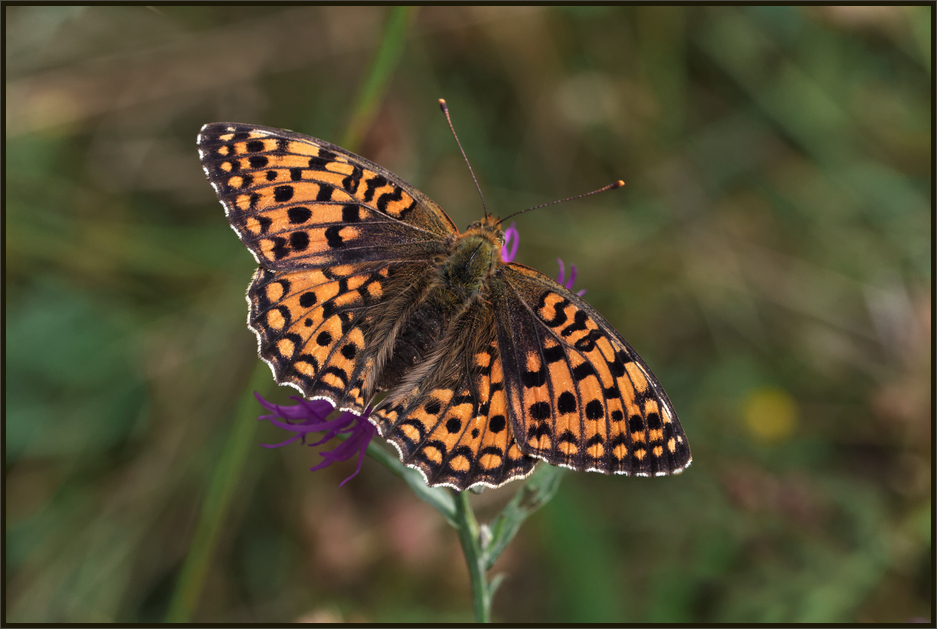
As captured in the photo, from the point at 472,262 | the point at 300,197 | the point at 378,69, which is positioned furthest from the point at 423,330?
the point at 378,69

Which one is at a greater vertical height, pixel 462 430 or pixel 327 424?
pixel 327 424

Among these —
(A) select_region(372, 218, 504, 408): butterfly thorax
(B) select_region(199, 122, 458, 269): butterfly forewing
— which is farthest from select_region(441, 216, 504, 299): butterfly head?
(B) select_region(199, 122, 458, 269): butterfly forewing

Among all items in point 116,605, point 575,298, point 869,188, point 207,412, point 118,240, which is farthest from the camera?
point 869,188

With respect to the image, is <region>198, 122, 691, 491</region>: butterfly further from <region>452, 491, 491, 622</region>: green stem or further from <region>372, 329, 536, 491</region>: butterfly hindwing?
<region>452, 491, 491, 622</region>: green stem

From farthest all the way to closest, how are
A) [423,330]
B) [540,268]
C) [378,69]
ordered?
[540,268]
[378,69]
[423,330]

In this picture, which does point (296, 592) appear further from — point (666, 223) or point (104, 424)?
point (666, 223)

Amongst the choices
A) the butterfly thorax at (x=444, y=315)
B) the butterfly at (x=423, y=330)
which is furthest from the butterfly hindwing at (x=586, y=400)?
the butterfly thorax at (x=444, y=315)

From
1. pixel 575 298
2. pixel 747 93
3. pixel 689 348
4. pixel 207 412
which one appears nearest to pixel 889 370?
pixel 689 348

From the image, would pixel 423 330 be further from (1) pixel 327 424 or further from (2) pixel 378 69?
(2) pixel 378 69
